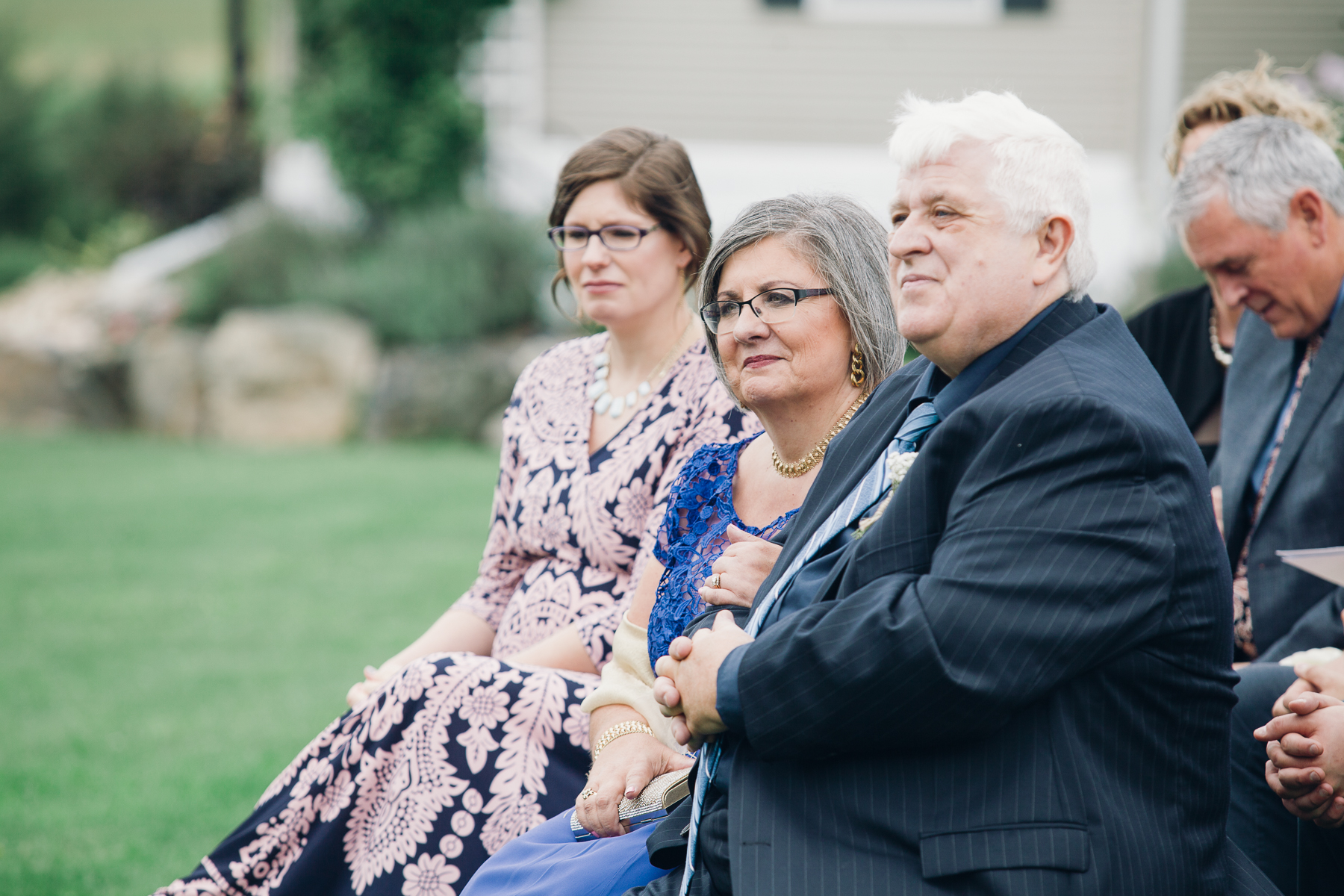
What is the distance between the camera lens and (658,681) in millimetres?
1980

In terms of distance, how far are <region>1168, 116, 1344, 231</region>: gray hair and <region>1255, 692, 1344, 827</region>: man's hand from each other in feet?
3.74

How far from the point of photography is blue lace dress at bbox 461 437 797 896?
6.97 feet

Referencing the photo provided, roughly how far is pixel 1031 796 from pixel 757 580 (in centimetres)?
69

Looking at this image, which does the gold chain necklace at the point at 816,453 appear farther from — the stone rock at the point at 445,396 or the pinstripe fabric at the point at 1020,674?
the stone rock at the point at 445,396

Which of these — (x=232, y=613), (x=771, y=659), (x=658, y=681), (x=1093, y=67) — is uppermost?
(x=1093, y=67)

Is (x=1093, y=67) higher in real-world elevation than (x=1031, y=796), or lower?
higher

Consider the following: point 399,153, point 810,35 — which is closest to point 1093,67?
point 810,35

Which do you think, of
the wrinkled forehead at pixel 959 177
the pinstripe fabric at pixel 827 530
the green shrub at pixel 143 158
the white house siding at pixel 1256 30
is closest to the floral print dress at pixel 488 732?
the pinstripe fabric at pixel 827 530

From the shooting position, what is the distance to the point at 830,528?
194 centimetres

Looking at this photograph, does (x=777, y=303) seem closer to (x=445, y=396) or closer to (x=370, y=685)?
(x=370, y=685)

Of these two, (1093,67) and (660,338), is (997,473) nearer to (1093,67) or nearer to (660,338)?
Answer: (660,338)

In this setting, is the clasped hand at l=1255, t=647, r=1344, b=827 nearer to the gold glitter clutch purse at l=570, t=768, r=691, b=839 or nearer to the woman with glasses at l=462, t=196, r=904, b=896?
the woman with glasses at l=462, t=196, r=904, b=896

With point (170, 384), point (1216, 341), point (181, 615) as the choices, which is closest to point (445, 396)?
point (170, 384)

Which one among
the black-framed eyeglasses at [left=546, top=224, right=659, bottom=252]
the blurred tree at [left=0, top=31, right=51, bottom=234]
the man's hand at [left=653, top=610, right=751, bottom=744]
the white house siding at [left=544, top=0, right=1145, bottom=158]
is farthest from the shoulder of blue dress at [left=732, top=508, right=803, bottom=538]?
the blurred tree at [left=0, top=31, right=51, bottom=234]
